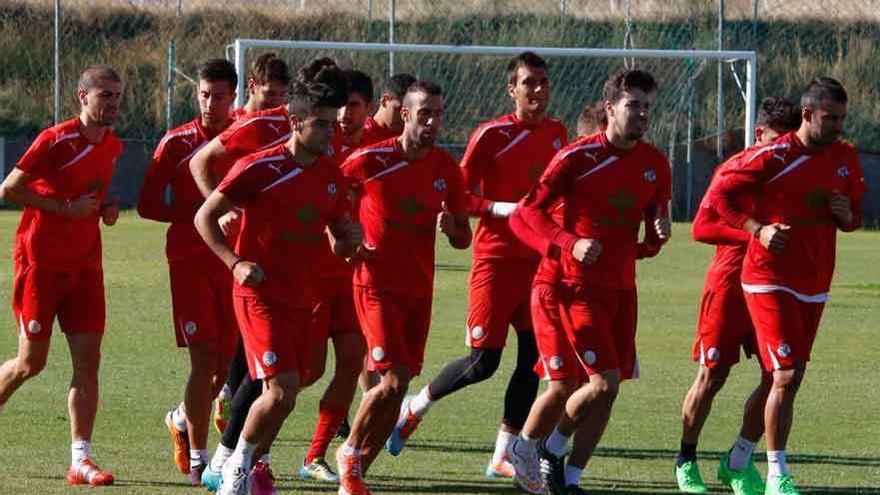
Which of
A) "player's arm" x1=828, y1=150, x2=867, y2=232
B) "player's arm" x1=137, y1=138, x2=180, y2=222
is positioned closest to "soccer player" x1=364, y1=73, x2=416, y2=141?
"player's arm" x1=137, y1=138, x2=180, y2=222

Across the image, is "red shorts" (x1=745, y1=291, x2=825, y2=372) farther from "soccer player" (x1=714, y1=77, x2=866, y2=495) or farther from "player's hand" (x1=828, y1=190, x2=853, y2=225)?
"player's hand" (x1=828, y1=190, x2=853, y2=225)

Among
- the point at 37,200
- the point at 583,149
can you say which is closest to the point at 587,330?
the point at 583,149

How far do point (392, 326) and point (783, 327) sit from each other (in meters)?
1.90

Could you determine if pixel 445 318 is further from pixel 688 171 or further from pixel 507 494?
pixel 688 171

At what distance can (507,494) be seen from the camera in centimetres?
915

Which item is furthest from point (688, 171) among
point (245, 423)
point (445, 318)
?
point (245, 423)

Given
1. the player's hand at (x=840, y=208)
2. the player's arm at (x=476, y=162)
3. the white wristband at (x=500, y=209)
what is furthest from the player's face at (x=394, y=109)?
the player's hand at (x=840, y=208)

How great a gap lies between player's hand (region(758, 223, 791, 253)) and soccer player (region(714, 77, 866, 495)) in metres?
0.05

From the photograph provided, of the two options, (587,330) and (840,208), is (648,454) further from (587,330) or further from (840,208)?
(840,208)

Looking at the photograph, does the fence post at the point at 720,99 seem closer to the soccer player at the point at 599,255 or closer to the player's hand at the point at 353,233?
the soccer player at the point at 599,255

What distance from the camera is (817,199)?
8789 mm

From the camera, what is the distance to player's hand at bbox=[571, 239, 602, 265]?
822 cm

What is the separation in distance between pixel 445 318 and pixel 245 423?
9.73 metres

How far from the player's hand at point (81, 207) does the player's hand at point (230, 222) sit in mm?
960
